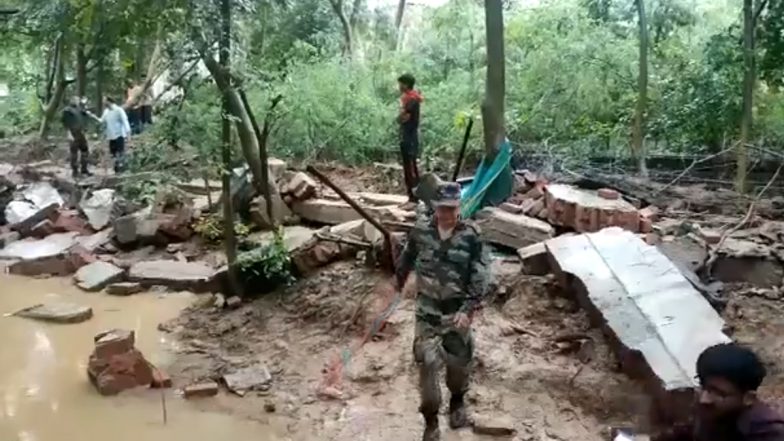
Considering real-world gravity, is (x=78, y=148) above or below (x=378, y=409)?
above

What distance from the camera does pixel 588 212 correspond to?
26.7ft

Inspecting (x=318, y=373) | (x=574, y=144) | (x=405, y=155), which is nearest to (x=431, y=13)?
(x=574, y=144)

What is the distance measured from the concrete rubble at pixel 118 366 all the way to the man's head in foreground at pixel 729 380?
5.26m

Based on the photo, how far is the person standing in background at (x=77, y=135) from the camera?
14.0 m

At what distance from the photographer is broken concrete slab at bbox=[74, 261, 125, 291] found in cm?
980

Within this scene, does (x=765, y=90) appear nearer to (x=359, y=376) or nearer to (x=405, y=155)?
(x=405, y=155)

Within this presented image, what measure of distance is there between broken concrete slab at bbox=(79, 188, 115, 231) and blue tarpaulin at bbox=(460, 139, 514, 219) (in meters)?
5.58

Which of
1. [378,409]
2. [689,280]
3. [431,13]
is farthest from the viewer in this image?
[431,13]

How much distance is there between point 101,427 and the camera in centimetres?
618

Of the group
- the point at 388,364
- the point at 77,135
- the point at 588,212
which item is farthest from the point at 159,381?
the point at 77,135

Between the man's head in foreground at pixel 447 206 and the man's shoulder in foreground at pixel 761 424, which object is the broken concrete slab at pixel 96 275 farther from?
the man's shoulder in foreground at pixel 761 424

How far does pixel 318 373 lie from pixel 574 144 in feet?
21.9

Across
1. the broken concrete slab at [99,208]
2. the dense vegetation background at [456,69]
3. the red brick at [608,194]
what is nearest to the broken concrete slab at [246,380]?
the dense vegetation background at [456,69]

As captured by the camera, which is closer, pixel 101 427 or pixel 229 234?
pixel 101 427
